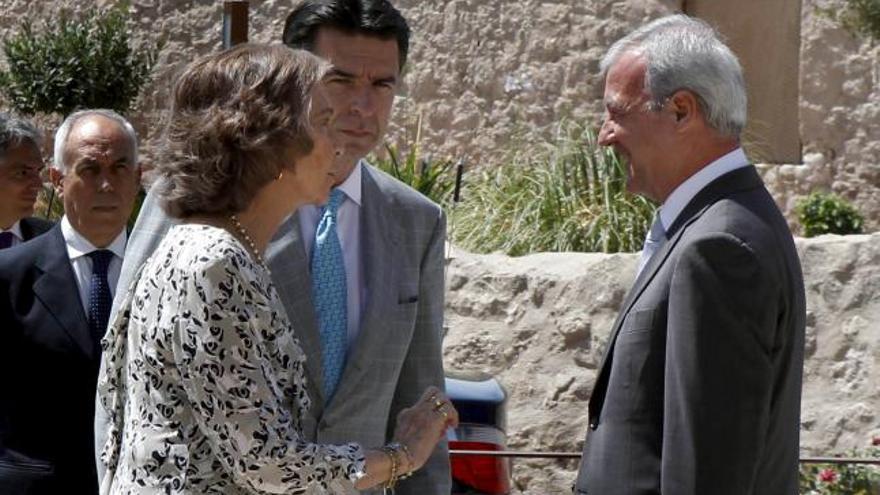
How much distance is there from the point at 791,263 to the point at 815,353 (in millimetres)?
4077

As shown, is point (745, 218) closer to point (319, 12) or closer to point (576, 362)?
point (319, 12)

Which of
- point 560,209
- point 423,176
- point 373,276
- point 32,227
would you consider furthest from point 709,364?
point 423,176

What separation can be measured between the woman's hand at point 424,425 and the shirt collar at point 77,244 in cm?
153

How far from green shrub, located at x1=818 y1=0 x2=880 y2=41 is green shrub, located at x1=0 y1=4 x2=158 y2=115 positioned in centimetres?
706

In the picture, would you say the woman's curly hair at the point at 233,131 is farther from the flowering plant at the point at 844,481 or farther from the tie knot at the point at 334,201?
the flowering plant at the point at 844,481

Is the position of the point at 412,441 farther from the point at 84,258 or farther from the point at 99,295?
the point at 84,258

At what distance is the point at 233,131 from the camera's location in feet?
8.86

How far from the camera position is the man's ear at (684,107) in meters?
3.19

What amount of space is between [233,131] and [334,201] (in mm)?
742

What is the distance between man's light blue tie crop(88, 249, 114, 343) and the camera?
399 centimetres

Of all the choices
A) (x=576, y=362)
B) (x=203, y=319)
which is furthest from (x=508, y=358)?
(x=203, y=319)

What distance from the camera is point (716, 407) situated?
9.73 ft

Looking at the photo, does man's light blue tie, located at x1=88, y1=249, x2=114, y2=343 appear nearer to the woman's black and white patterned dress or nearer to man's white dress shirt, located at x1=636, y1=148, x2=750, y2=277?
the woman's black and white patterned dress

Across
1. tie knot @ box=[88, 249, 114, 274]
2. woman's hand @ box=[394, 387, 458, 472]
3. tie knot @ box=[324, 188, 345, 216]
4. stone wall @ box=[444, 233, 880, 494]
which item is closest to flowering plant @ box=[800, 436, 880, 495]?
stone wall @ box=[444, 233, 880, 494]
